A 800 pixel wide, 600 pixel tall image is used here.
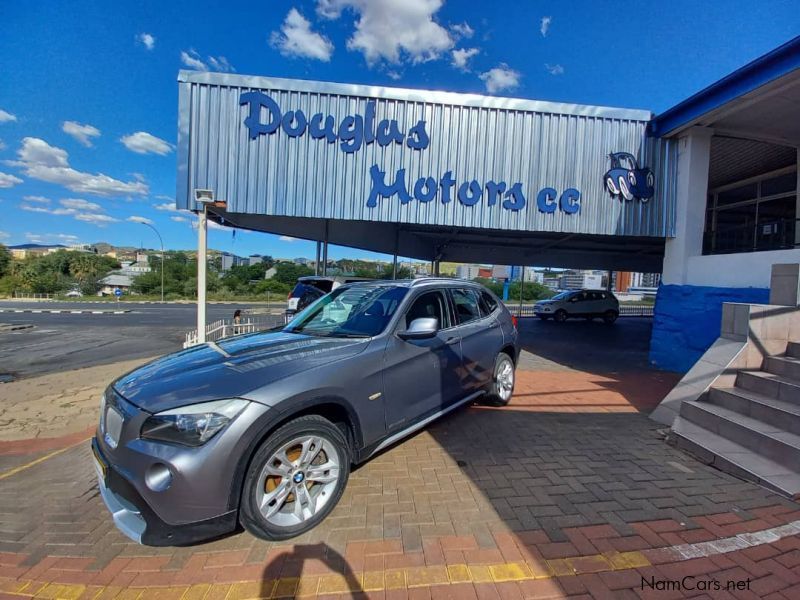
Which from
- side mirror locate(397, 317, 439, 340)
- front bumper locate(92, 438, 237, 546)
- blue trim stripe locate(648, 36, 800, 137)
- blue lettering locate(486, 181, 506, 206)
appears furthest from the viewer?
blue lettering locate(486, 181, 506, 206)

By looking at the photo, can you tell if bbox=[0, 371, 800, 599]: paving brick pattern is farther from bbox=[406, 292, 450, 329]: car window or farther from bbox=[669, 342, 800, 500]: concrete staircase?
bbox=[406, 292, 450, 329]: car window

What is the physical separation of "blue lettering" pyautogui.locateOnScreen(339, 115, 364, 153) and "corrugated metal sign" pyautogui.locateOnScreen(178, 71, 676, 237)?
22 mm

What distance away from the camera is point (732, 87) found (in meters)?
6.76

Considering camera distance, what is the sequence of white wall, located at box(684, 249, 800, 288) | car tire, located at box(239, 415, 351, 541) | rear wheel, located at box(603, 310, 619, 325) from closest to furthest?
car tire, located at box(239, 415, 351, 541) → white wall, located at box(684, 249, 800, 288) → rear wheel, located at box(603, 310, 619, 325)

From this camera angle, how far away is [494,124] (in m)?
8.18

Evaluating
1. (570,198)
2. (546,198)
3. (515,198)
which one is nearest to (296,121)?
(515,198)

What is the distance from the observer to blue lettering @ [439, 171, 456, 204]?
816cm

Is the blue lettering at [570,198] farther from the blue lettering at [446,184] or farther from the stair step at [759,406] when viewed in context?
the stair step at [759,406]

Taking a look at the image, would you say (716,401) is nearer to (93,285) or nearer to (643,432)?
(643,432)

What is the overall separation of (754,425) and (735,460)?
577 mm

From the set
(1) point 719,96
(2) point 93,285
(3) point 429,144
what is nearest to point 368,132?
(3) point 429,144

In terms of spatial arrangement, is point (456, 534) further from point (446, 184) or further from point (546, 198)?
point (546, 198)

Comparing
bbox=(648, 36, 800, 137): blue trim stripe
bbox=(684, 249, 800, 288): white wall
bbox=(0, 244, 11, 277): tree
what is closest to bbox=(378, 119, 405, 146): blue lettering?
bbox=(648, 36, 800, 137): blue trim stripe

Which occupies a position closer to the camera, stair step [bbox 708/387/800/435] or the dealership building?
stair step [bbox 708/387/800/435]
